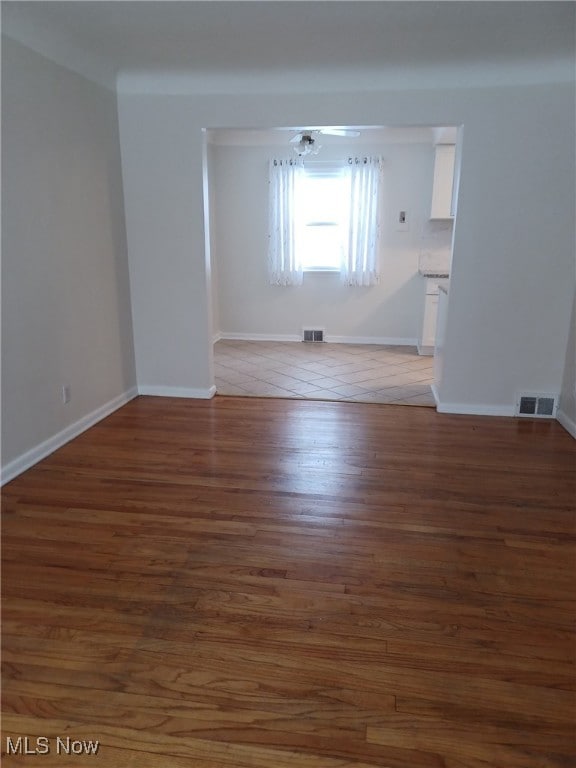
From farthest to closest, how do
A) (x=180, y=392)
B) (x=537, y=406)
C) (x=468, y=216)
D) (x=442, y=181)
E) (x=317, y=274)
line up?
(x=317, y=274), (x=442, y=181), (x=180, y=392), (x=537, y=406), (x=468, y=216)

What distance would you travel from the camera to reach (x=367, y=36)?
2.93m

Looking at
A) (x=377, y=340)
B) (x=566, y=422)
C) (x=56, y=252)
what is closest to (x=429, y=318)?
(x=377, y=340)

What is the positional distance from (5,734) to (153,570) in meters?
0.77

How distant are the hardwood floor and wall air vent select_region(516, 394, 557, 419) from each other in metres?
0.60

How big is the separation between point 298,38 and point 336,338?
13.1ft

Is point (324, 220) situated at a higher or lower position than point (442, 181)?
lower

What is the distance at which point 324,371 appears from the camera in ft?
17.3

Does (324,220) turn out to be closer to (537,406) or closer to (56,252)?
(537,406)

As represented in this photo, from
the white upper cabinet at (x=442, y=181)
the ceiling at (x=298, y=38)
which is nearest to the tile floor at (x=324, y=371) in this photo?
the white upper cabinet at (x=442, y=181)

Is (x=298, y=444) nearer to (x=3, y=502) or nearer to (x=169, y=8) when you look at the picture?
(x=3, y=502)

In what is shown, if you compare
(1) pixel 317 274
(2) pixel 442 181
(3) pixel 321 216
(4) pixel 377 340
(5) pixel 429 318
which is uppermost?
(2) pixel 442 181

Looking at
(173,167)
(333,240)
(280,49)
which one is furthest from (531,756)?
(333,240)

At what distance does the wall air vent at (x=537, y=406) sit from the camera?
155 inches

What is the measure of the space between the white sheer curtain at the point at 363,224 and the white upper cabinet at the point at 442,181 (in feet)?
2.10
